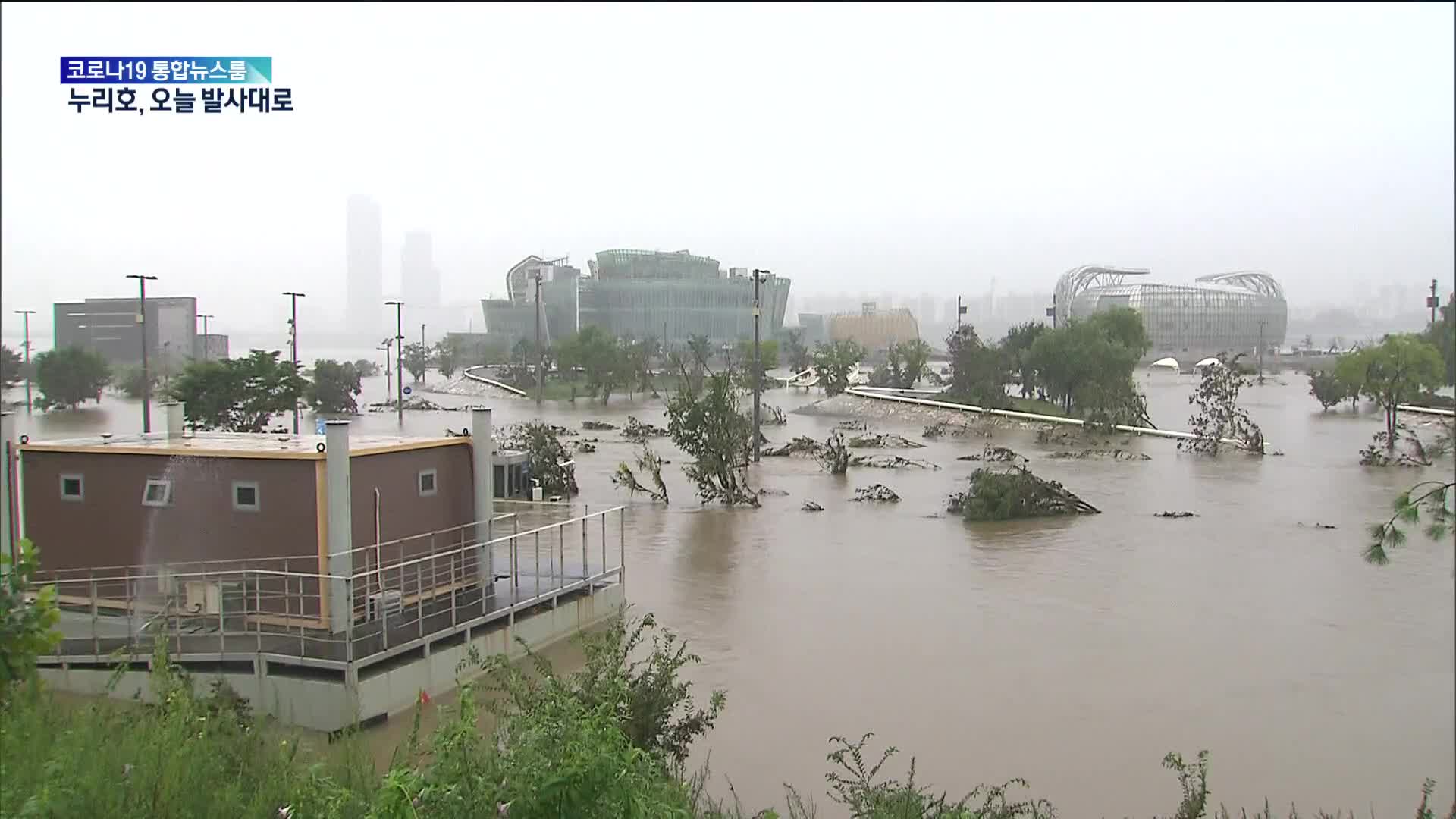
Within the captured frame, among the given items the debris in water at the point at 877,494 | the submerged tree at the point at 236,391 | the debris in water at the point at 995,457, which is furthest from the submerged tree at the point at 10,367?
the debris in water at the point at 995,457

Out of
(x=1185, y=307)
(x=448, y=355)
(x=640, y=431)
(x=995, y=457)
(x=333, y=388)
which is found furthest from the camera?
(x=1185, y=307)

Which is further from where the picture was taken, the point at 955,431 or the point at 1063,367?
the point at 1063,367

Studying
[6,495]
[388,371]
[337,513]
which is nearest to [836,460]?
[337,513]

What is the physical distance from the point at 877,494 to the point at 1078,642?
8.81 meters

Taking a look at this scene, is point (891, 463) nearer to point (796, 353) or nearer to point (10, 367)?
point (10, 367)

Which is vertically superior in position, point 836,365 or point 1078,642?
point 836,365

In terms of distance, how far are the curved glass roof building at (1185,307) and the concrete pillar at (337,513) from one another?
254ft

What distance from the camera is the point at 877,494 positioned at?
60.1 ft

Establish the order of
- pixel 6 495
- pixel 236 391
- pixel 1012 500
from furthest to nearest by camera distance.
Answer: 1. pixel 236 391
2. pixel 1012 500
3. pixel 6 495

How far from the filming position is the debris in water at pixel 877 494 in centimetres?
1781

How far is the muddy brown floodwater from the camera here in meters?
6.95

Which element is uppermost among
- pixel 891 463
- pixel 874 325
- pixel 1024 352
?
pixel 874 325

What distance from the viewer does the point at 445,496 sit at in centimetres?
894

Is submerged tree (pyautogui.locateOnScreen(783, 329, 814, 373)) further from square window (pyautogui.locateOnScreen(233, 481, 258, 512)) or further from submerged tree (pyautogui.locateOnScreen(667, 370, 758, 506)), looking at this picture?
square window (pyautogui.locateOnScreen(233, 481, 258, 512))
